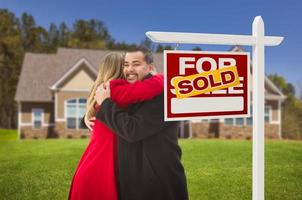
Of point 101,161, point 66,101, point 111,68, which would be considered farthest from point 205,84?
point 66,101

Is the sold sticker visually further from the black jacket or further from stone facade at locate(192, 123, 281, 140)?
stone facade at locate(192, 123, 281, 140)

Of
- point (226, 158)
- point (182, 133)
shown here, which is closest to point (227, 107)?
point (226, 158)

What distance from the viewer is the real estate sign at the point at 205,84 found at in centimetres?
367

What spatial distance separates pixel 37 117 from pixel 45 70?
3.03m

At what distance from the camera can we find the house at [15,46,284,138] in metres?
22.2

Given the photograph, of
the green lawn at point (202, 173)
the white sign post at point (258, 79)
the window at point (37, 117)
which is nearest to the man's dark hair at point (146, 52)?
the white sign post at point (258, 79)

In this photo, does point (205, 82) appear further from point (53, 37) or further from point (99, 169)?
point (53, 37)

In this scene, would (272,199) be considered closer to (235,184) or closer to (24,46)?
(235,184)

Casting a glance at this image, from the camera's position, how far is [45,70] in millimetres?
24984

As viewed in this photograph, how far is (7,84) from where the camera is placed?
110 feet

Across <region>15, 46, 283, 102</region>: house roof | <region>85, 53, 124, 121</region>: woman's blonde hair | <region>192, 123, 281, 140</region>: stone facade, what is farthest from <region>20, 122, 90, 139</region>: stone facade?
<region>85, 53, 124, 121</region>: woman's blonde hair

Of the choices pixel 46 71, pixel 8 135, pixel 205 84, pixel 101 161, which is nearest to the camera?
pixel 205 84

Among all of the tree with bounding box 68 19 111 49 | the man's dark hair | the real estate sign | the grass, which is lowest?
the grass

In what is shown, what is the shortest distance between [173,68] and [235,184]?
4885mm
